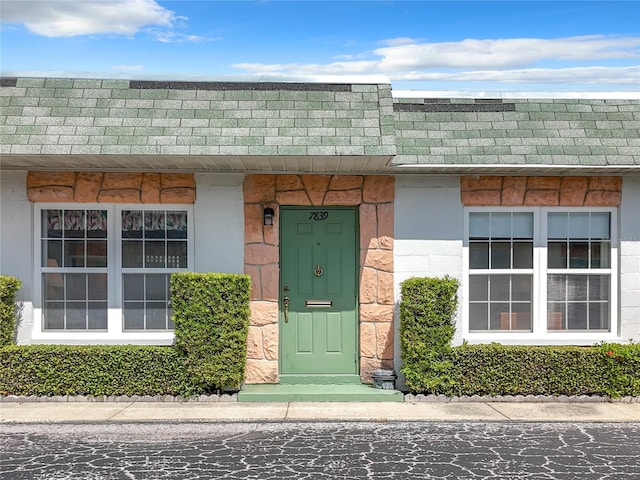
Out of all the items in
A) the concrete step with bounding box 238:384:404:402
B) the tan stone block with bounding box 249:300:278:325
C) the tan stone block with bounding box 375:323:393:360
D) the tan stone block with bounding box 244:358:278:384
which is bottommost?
the concrete step with bounding box 238:384:404:402

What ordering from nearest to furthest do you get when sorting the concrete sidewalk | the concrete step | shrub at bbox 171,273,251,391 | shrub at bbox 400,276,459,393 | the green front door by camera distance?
1. the concrete sidewalk
2. shrub at bbox 171,273,251,391
3. shrub at bbox 400,276,459,393
4. the concrete step
5. the green front door

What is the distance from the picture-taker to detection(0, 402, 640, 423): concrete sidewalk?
849 centimetres

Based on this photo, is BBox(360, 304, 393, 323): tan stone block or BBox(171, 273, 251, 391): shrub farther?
BBox(360, 304, 393, 323): tan stone block

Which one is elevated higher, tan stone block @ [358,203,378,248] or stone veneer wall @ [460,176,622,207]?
stone veneer wall @ [460,176,622,207]

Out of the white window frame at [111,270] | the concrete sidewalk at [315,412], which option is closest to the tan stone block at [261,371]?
the concrete sidewalk at [315,412]

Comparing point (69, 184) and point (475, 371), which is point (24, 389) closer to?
point (69, 184)

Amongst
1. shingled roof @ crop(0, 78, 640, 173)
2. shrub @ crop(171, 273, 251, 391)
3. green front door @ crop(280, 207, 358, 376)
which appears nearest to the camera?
shingled roof @ crop(0, 78, 640, 173)

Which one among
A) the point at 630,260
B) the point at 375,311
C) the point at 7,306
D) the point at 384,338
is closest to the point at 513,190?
the point at 630,260

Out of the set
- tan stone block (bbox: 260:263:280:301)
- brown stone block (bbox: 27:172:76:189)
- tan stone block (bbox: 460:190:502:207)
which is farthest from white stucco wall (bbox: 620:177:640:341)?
brown stone block (bbox: 27:172:76:189)

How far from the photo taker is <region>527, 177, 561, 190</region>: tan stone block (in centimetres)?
1002

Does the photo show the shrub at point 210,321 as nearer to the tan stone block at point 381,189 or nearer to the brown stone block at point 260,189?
the brown stone block at point 260,189

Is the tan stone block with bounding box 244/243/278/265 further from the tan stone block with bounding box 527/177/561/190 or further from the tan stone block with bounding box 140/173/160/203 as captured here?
the tan stone block with bounding box 527/177/561/190

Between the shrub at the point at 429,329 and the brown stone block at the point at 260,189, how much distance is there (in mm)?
2140

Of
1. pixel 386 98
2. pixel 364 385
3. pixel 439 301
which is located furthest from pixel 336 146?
pixel 364 385
